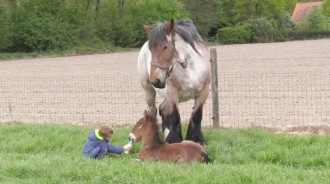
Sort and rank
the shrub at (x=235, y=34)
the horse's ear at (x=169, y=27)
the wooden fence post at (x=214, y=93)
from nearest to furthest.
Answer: the horse's ear at (x=169, y=27), the wooden fence post at (x=214, y=93), the shrub at (x=235, y=34)

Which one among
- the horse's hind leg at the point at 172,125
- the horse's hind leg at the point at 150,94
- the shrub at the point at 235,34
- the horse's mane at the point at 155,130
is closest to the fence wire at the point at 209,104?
the horse's hind leg at the point at 150,94

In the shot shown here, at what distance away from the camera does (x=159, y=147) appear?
741 cm

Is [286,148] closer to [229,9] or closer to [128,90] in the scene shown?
[128,90]

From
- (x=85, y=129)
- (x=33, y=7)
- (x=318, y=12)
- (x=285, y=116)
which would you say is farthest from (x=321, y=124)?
(x=318, y=12)

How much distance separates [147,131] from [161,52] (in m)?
1.17

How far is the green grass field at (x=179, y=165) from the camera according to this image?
604 centimetres

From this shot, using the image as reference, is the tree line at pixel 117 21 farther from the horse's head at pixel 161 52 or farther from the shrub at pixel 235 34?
the horse's head at pixel 161 52

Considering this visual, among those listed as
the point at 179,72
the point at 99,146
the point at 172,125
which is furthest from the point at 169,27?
the point at 99,146

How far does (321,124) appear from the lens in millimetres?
11047

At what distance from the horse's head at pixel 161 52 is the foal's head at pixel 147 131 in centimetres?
49

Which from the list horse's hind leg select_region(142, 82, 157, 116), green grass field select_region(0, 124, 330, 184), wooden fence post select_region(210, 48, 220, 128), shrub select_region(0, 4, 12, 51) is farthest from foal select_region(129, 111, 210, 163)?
shrub select_region(0, 4, 12, 51)

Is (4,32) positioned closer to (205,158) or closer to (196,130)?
(196,130)

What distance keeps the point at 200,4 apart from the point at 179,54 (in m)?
76.1

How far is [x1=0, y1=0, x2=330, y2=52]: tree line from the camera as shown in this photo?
61.8 m
